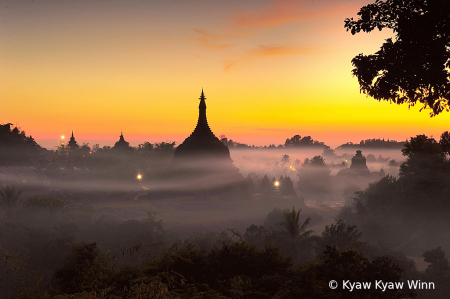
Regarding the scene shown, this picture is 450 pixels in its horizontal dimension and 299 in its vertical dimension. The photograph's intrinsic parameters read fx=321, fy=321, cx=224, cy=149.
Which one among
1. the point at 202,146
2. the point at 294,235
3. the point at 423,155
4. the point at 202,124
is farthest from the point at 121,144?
the point at 423,155

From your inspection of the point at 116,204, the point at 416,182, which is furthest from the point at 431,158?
the point at 116,204

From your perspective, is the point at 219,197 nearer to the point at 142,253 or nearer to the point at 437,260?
the point at 142,253

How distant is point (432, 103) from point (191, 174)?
153 ft

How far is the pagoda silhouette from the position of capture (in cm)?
5381

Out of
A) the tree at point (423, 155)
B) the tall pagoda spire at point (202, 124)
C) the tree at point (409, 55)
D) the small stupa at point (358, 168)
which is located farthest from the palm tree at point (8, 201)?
the small stupa at point (358, 168)

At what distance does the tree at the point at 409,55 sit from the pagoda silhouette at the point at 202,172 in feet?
145

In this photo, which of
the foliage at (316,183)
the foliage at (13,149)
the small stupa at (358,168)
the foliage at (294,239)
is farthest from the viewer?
the small stupa at (358,168)

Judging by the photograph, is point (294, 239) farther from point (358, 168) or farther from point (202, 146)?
point (358, 168)

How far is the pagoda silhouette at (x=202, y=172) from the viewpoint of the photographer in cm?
5381

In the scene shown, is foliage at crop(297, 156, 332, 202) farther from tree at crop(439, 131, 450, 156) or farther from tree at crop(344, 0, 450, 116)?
tree at crop(344, 0, 450, 116)

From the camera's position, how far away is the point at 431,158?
39.6 meters

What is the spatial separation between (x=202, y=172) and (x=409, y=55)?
4651 cm

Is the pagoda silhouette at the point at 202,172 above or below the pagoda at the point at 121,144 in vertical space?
below

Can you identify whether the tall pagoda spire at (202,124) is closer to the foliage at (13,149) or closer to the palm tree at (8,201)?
the palm tree at (8,201)
